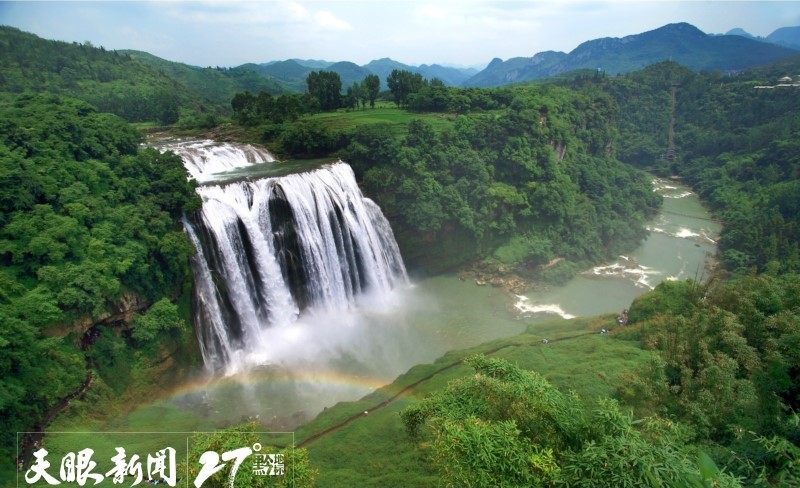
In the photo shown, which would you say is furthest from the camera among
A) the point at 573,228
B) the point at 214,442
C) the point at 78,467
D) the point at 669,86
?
the point at 669,86

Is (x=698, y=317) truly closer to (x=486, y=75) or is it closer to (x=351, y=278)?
(x=351, y=278)

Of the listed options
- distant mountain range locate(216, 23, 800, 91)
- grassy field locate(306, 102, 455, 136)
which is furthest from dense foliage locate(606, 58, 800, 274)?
distant mountain range locate(216, 23, 800, 91)

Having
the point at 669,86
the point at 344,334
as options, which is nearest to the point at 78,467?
the point at 344,334

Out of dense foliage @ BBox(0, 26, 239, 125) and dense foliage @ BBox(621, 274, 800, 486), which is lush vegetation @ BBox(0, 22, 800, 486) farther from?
dense foliage @ BBox(0, 26, 239, 125)

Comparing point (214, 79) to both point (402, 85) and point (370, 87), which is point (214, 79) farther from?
point (402, 85)

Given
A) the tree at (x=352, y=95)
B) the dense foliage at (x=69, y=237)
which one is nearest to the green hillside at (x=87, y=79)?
the tree at (x=352, y=95)

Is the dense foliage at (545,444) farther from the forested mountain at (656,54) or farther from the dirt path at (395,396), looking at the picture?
the forested mountain at (656,54)
